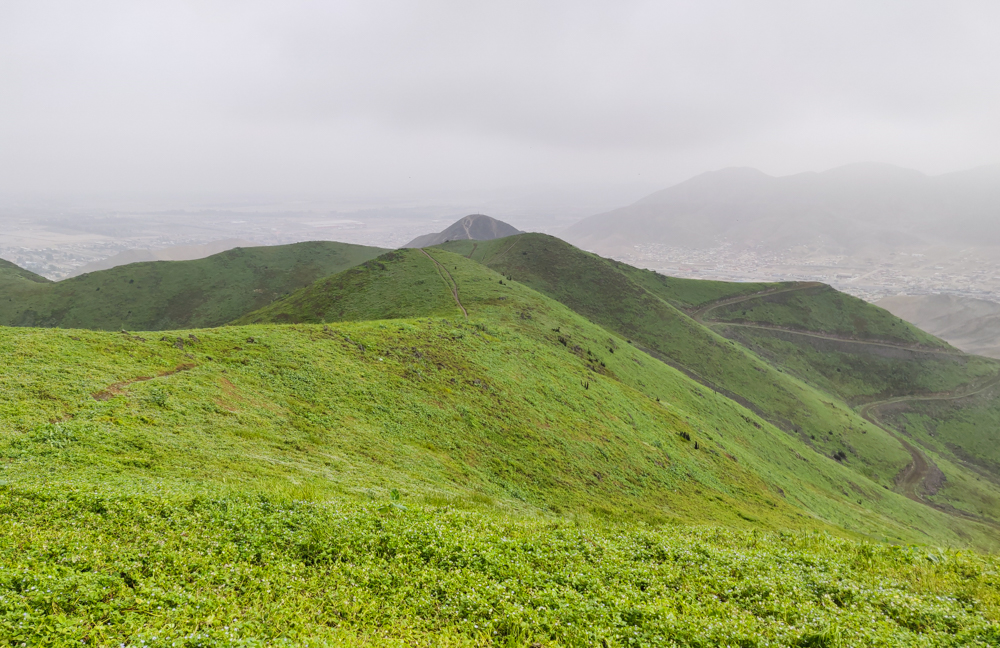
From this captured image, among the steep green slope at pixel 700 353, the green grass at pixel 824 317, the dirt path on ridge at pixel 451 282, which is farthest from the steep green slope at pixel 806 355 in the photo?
the dirt path on ridge at pixel 451 282

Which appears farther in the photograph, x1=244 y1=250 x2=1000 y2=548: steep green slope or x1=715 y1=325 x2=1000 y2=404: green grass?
x1=715 y1=325 x2=1000 y2=404: green grass

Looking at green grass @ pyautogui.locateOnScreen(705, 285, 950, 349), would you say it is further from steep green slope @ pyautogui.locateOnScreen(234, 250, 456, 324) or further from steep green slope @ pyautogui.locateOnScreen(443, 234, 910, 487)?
steep green slope @ pyautogui.locateOnScreen(234, 250, 456, 324)

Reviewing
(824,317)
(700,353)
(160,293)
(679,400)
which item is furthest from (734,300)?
(160,293)

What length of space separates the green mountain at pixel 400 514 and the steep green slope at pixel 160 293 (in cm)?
8887

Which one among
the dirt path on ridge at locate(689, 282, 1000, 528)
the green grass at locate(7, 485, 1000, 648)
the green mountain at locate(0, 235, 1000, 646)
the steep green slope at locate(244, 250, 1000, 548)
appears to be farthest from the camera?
the dirt path on ridge at locate(689, 282, 1000, 528)

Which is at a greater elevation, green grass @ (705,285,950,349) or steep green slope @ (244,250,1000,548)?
green grass @ (705,285,950,349)

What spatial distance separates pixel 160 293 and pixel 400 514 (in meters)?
130

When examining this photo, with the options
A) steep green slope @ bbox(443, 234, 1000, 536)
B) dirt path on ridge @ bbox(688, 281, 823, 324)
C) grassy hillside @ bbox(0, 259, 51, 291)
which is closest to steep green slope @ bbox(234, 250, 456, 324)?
steep green slope @ bbox(443, 234, 1000, 536)

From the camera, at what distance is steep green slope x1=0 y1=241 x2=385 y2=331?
92.2 m

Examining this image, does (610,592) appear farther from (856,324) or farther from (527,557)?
(856,324)

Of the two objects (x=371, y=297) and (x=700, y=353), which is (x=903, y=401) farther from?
(x=371, y=297)

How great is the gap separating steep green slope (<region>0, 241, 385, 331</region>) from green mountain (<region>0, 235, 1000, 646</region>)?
88868 mm

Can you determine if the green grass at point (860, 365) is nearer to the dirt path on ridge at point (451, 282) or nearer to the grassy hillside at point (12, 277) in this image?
the dirt path on ridge at point (451, 282)

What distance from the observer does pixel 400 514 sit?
43.0 feet
